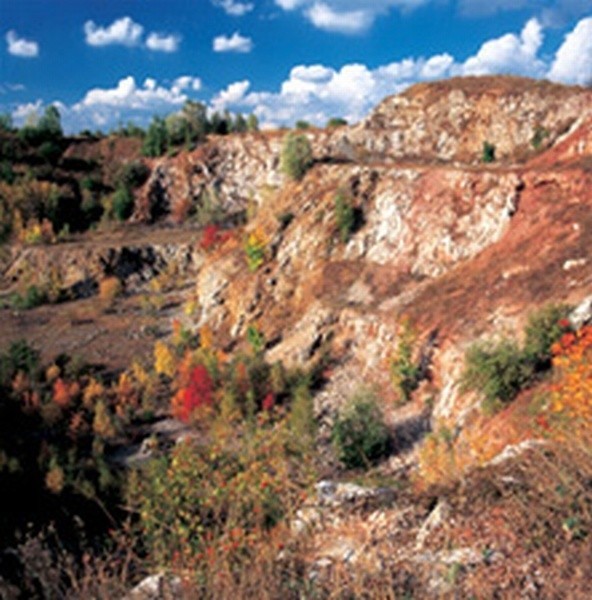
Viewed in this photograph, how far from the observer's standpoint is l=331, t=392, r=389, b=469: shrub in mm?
28047

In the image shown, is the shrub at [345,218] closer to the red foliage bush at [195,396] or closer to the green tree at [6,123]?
the red foliage bush at [195,396]

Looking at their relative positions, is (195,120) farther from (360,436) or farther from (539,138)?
(360,436)

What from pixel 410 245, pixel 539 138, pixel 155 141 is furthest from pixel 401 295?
pixel 155 141

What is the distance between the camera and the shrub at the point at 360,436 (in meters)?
28.0

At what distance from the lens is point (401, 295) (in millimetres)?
38688

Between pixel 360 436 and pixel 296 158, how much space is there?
31.4m

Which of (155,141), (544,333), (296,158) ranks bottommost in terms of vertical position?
(544,333)

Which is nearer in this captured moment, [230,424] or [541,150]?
[230,424]

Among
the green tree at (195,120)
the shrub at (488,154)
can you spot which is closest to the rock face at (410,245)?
the shrub at (488,154)

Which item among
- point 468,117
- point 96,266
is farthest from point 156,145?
point 468,117

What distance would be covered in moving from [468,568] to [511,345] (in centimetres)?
1927

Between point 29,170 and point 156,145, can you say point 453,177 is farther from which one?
point 29,170

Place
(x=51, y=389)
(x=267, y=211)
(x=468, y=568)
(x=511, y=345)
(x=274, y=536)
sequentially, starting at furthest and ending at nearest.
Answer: (x=267, y=211), (x=51, y=389), (x=511, y=345), (x=274, y=536), (x=468, y=568)

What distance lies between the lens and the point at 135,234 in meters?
70.8
